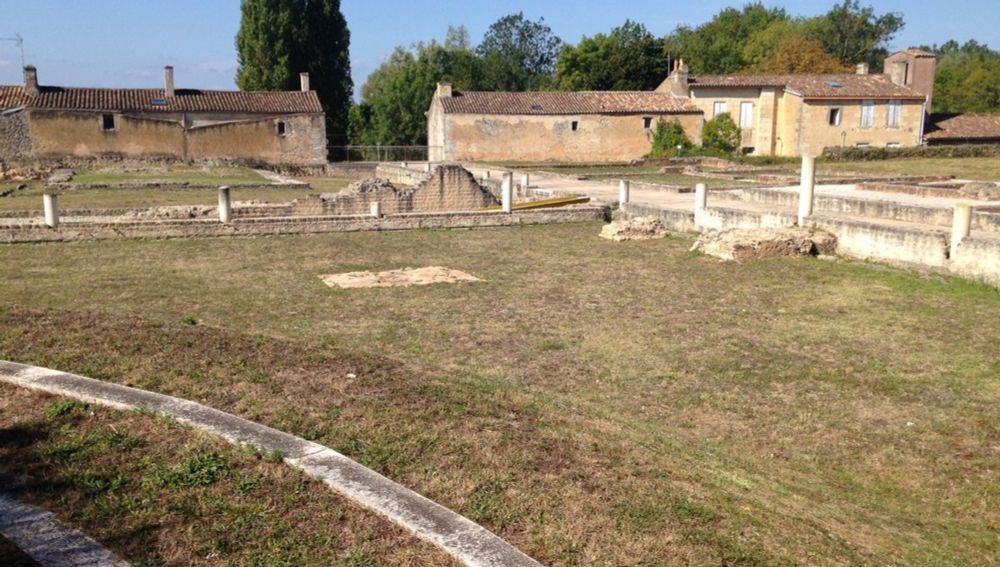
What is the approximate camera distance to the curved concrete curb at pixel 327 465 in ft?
12.8

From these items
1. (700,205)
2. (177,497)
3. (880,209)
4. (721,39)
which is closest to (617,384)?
(177,497)

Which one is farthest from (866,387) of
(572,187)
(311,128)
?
(311,128)

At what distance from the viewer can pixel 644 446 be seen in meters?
5.72

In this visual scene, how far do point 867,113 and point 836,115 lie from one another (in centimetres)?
187

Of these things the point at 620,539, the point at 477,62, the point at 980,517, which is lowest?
the point at 980,517

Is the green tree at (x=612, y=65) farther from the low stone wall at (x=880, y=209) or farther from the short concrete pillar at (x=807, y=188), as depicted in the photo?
the short concrete pillar at (x=807, y=188)

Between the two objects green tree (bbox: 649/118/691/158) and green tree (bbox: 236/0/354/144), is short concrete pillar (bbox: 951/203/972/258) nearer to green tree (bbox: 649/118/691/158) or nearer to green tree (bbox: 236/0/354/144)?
green tree (bbox: 649/118/691/158)

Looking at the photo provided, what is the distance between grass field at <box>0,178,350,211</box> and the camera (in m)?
23.8

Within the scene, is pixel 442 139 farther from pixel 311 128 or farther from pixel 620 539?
pixel 620 539

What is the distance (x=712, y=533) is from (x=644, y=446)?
1480 millimetres

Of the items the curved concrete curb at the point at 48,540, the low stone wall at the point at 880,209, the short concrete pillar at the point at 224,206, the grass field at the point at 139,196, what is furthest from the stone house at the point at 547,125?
the curved concrete curb at the point at 48,540

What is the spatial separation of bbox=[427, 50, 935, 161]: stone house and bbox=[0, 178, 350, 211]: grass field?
16438 mm

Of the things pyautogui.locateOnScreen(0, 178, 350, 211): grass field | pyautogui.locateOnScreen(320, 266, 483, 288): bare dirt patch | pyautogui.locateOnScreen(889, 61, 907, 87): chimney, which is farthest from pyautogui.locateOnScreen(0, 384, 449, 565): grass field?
pyautogui.locateOnScreen(889, 61, 907, 87): chimney

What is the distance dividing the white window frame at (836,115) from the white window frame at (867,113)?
1209 mm
